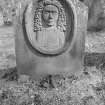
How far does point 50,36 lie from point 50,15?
353 millimetres

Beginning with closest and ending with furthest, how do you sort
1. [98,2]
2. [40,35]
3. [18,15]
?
1. [18,15]
2. [40,35]
3. [98,2]

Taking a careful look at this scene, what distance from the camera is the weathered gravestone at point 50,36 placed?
9.06 feet

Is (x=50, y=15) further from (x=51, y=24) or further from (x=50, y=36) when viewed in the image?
(x=50, y=36)

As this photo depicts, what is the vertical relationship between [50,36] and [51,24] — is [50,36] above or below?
below

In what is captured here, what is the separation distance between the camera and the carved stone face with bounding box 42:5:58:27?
2758mm

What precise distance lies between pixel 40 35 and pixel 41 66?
0.58 meters

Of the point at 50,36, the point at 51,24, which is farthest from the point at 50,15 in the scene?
the point at 50,36

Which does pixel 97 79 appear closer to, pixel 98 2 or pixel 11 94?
pixel 11 94

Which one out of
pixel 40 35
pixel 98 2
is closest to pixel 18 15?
pixel 40 35

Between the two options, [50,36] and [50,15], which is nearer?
[50,15]

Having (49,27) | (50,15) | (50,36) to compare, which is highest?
(50,15)

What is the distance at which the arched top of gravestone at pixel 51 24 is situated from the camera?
108 inches

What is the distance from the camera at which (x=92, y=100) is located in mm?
2773

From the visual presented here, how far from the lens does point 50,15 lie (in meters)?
2.79
